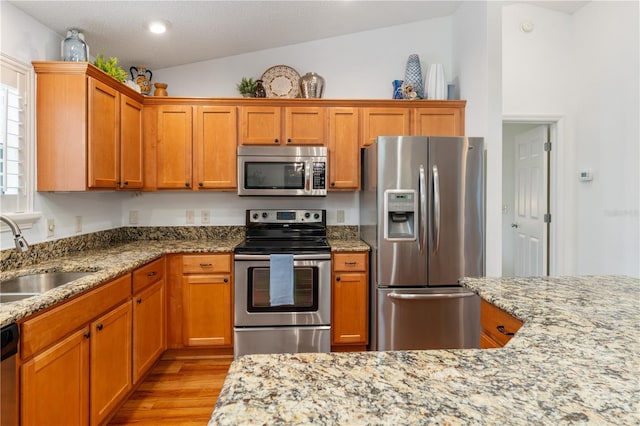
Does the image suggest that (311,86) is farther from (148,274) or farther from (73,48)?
(148,274)

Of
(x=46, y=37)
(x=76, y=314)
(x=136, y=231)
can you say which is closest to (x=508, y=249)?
(x=136, y=231)

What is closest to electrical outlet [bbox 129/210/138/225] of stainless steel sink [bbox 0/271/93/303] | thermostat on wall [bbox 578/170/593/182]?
stainless steel sink [bbox 0/271/93/303]

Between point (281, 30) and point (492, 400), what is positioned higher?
point (281, 30)

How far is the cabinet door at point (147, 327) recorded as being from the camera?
224 cm

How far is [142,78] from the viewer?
304 cm

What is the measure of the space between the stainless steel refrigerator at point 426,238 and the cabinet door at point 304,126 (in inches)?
24.2

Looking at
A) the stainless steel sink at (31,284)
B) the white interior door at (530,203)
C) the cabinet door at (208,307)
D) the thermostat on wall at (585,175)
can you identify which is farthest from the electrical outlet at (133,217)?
the thermostat on wall at (585,175)

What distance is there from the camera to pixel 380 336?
2.68 meters

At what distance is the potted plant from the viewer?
123 inches

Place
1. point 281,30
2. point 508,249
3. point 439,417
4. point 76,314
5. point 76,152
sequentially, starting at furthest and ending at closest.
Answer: point 508,249
point 281,30
point 76,152
point 76,314
point 439,417

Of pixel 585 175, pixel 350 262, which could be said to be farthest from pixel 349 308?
pixel 585 175

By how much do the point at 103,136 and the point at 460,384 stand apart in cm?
250

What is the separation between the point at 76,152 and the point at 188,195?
1.21 m

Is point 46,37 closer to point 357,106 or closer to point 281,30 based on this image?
point 281,30
